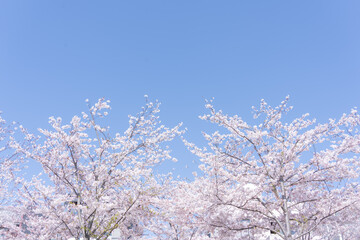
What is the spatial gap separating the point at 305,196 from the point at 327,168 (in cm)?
147

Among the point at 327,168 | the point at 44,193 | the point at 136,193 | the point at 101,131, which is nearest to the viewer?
the point at 327,168

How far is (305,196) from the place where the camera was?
8.30m

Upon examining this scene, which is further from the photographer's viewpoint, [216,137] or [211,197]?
[216,137]

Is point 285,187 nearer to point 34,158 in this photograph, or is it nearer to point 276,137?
point 276,137

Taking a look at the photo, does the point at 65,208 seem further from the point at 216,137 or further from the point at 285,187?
the point at 285,187

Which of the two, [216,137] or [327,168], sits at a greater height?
[216,137]

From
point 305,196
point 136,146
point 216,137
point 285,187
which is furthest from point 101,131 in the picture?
point 305,196

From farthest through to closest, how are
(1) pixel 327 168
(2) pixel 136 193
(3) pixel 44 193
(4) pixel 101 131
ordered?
(4) pixel 101 131
(3) pixel 44 193
(2) pixel 136 193
(1) pixel 327 168

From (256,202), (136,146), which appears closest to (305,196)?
(256,202)

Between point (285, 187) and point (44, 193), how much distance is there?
798cm

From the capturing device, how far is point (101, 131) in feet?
31.3

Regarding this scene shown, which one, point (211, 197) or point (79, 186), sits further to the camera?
point (79, 186)

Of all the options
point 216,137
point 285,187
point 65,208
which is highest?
point 216,137

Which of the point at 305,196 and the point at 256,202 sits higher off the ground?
the point at 305,196
